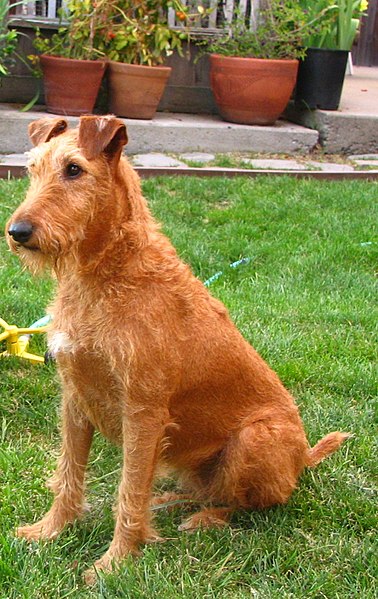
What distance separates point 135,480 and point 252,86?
260 inches

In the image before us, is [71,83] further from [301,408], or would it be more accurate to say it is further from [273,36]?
[301,408]

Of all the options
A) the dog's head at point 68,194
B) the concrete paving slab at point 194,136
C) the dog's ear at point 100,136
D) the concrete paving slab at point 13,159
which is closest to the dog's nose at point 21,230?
the dog's head at point 68,194

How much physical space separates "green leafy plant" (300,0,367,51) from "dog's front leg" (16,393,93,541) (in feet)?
22.9

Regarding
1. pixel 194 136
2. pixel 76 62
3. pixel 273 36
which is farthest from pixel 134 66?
pixel 273 36

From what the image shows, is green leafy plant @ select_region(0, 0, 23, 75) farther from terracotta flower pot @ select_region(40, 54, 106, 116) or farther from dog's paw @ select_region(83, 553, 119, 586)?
dog's paw @ select_region(83, 553, 119, 586)

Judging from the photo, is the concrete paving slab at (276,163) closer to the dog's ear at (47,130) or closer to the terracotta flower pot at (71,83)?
the terracotta flower pot at (71,83)

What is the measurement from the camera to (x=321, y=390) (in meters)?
4.23

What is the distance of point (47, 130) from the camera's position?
9.42 ft

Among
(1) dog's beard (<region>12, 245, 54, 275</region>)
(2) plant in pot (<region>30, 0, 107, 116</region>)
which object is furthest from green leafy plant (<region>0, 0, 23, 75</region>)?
(1) dog's beard (<region>12, 245, 54, 275</region>)

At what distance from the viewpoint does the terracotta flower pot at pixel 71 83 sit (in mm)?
8141

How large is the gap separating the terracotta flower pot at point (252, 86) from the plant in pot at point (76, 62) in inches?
53.2

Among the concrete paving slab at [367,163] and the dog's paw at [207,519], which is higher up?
the dog's paw at [207,519]

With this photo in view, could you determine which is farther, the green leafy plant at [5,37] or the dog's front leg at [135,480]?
the green leafy plant at [5,37]

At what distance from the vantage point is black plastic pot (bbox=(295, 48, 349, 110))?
29.5 ft
